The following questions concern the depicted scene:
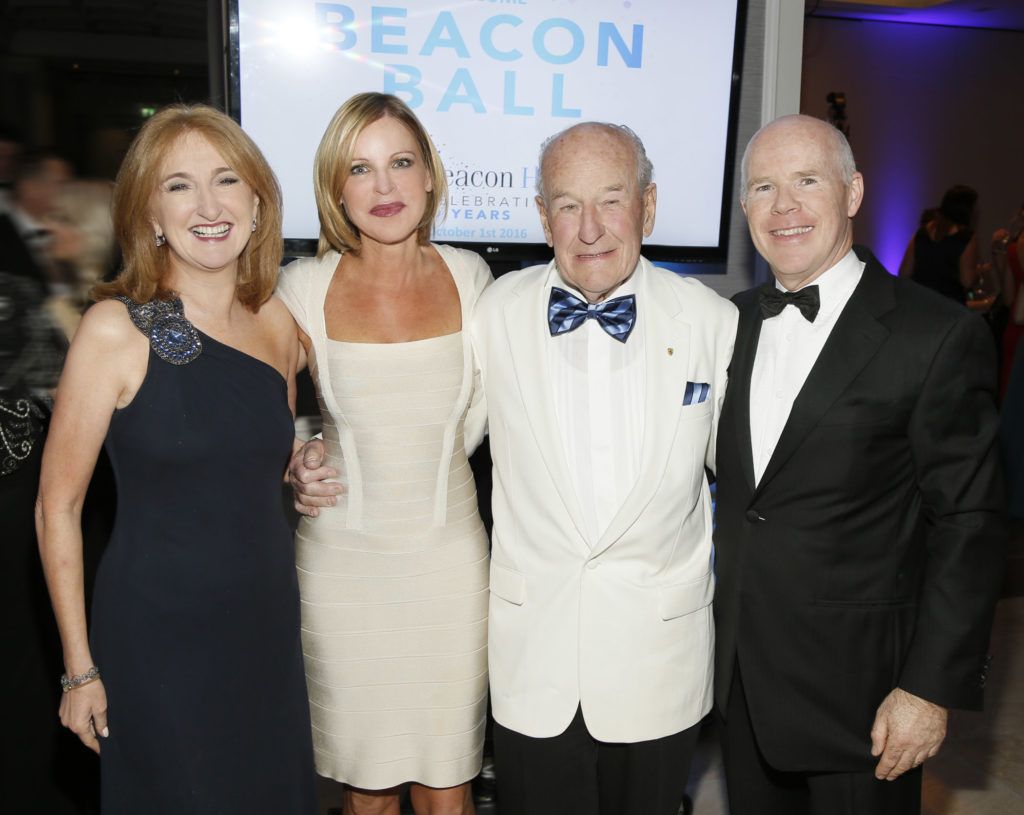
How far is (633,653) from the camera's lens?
200 cm

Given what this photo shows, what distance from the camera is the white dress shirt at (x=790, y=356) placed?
194cm

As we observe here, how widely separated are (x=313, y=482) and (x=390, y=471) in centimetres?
18

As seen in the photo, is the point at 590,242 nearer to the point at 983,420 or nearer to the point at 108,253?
the point at 983,420

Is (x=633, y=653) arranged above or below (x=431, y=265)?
below

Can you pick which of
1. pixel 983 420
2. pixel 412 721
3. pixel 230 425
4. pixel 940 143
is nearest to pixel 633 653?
pixel 412 721

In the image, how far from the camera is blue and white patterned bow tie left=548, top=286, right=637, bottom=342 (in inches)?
77.6

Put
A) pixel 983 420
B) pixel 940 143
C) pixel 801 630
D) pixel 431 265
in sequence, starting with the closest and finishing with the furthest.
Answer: pixel 983 420 < pixel 801 630 < pixel 431 265 < pixel 940 143

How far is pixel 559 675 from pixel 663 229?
1.91 m

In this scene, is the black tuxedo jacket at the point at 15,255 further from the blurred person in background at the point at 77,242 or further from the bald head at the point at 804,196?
the bald head at the point at 804,196

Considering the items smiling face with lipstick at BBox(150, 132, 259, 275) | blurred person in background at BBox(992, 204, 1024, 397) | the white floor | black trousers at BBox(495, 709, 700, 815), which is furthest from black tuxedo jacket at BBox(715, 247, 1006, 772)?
blurred person in background at BBox(992, 204, 1024, 397)

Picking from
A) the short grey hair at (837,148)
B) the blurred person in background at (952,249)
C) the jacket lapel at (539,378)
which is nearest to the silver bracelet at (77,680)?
the jacket lapel at (539,378)

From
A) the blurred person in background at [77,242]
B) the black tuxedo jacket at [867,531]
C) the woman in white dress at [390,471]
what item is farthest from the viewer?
the blurred person in background at [77,242]

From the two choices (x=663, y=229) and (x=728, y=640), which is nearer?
(x=728, y=640)

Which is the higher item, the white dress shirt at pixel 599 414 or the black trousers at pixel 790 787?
the white dress shirt at pixel 599 414
